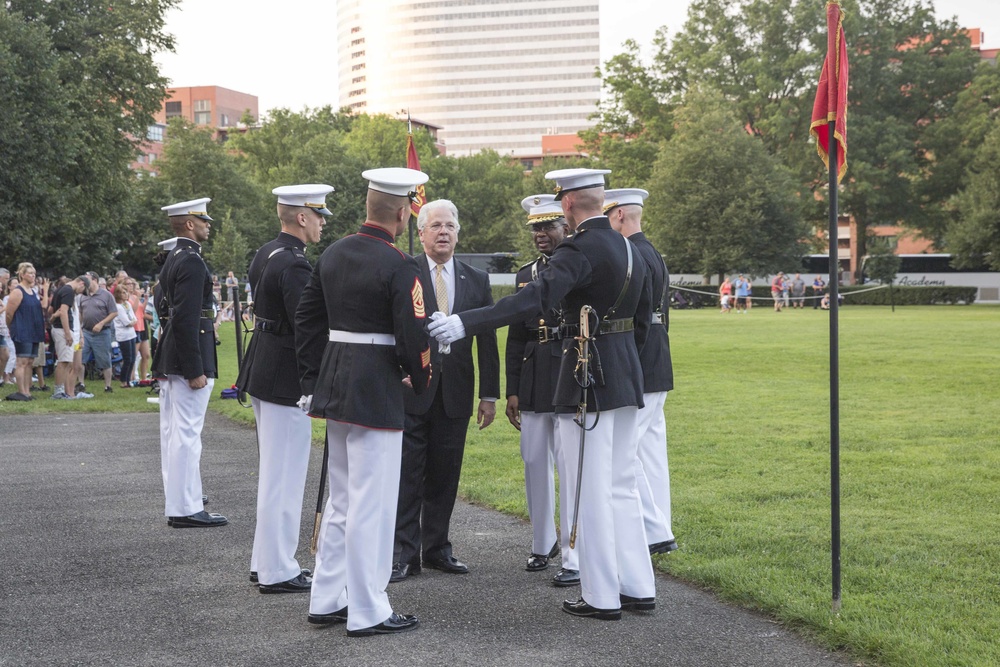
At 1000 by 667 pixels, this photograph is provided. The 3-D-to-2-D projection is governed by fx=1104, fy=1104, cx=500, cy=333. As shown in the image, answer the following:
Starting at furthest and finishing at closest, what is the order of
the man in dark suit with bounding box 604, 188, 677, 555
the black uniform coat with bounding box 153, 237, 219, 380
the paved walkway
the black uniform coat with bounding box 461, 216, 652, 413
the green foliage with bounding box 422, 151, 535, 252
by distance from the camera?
the green foliage with bounding box 422, 151, 535, 252 → the black uniform coat with bounding box 153, 237, 219, 380 → the man in dark suit with bounding box 604, 188, 677, 555 → the black uniform coat with bounding box 461, 216, 652, 413 → the paved walkway

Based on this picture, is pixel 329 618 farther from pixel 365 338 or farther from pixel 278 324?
pixel 278 324

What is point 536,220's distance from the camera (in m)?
6.71

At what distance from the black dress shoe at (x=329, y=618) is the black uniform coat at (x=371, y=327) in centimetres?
99

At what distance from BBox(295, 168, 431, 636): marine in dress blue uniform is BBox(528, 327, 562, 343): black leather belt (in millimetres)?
1173

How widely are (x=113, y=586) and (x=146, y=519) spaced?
200 centimetres

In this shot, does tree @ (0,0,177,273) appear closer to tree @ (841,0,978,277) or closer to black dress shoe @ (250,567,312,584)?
black dress shoe @ (250,567,312,584)

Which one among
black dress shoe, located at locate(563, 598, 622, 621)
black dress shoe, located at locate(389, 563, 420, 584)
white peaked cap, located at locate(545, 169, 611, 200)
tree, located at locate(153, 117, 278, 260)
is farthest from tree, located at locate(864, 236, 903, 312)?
black dress shoe, located at locate(563, 598, 622, 621)

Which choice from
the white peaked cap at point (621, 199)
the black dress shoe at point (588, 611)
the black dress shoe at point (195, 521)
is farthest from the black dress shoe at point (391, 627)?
the black dress shoe at point (195, 521)

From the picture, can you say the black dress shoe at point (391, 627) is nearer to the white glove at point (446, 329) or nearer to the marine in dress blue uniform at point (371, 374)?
the marine in dress blue uniform at point (371, 374)

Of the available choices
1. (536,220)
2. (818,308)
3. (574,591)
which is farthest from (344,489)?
(818,308)

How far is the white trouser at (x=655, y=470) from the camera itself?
6785mm

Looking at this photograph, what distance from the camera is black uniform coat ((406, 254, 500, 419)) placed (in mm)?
6492

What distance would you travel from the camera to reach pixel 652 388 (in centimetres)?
684

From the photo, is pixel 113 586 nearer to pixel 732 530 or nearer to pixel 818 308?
pixel 732 530
